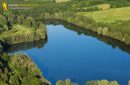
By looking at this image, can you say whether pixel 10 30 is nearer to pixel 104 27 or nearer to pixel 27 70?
pixel 104 27

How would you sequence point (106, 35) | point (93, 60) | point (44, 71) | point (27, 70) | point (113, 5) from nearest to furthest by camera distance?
point (27, 70) < point (44, 71) < point (93, 60) < point (106, 35) < point (113, 5)

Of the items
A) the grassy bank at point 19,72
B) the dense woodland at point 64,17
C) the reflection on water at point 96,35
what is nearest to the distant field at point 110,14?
the dense woodland at point 64,17

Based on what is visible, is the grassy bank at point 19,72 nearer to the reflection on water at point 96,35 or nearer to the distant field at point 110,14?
the reflection on water at point 96,35

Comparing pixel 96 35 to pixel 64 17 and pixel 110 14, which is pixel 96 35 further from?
pixel 64 17

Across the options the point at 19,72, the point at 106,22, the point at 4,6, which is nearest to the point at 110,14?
the point at 106,22

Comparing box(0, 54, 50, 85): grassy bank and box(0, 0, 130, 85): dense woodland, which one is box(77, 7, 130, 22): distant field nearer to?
box(0, 0, 130, 85): dense woodland

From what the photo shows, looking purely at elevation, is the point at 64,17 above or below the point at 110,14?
below

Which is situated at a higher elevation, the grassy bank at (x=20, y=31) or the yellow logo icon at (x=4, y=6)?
the yellow logo icon at (x=4, y=6)

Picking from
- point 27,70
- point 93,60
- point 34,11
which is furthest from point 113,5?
point 27,70
